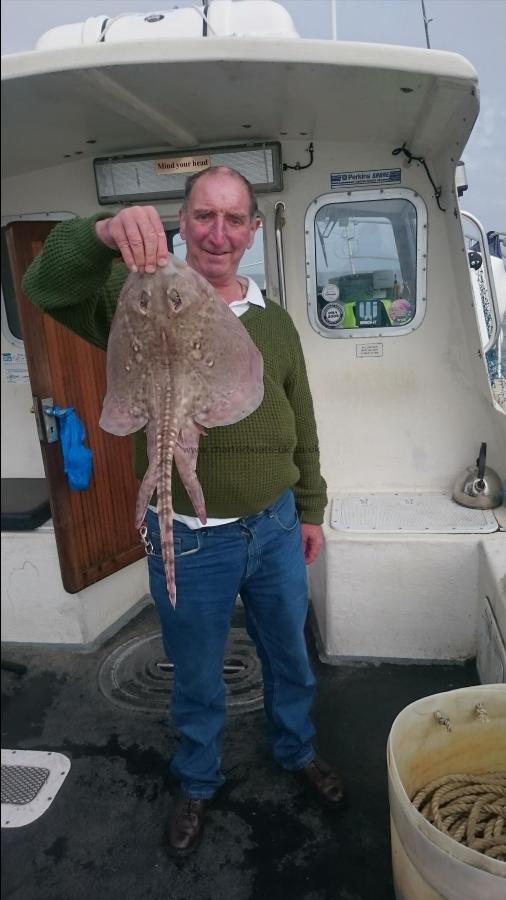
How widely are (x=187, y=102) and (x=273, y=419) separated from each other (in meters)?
1.64

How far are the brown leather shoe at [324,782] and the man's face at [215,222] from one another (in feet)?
7.12

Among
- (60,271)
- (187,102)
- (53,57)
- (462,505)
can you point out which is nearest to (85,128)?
(187,102)

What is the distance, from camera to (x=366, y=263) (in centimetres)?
379

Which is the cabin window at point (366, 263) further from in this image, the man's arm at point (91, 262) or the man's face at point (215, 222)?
the man's arm at point (91, 262)

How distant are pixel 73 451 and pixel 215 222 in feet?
5.16

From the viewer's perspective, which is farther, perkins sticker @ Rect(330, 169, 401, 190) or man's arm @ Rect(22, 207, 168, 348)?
perkins sticker @ Rect(330, 169, 401, 190)

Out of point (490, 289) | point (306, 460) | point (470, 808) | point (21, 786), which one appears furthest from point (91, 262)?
point (490, 289)

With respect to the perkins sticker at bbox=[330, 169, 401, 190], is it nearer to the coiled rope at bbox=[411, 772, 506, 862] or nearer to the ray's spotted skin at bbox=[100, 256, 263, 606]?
the ray's spotted skin at bbox=[100, 256, 263, 606]

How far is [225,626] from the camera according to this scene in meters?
2.22

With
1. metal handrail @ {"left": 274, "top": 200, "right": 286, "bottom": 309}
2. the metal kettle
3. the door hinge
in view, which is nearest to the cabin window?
metal handrail @ {"left": 274, "top": 200, "right": 286, "bottom": 309}

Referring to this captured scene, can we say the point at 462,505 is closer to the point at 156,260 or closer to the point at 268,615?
the point at 268,615

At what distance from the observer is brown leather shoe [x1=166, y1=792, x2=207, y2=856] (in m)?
2.28

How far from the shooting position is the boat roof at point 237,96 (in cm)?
187

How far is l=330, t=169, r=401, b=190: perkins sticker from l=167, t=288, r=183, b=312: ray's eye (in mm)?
2774
